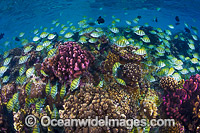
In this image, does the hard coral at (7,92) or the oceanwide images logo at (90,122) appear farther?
the hard coral at (7,92)

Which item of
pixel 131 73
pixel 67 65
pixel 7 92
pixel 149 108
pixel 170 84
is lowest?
pixel 7 92

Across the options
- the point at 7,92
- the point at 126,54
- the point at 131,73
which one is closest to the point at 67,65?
the point at 131,73

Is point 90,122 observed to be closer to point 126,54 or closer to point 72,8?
point 126,54

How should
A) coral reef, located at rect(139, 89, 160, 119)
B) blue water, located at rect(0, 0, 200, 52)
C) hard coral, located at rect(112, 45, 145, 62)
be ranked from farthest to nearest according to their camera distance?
blue water, located at rect(0, 0, 200, 52) < hard coral, located at rect(112, 45, 145, 62) < coral reef, located at rect(139, 89, 160, 119)

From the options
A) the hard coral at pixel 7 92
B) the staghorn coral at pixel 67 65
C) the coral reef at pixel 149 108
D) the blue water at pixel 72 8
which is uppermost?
the staghorn coral at pixel 67 65

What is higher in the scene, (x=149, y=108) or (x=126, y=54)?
(x=126, y=54)

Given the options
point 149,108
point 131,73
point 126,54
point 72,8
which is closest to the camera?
point 149,108

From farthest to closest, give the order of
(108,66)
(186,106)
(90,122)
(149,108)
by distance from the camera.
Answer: (108,66), (186,106), (149,108), (90,122)

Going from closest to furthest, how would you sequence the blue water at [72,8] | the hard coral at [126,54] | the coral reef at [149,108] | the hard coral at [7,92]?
the coral reef at [149,108], the hard coral at [7,92], the hard coral at [126,54], the blue water at [72,8]

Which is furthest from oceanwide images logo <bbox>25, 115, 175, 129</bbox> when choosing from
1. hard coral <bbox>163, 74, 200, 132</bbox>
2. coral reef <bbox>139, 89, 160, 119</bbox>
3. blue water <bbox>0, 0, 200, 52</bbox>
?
blue water <bbox>0, 0, 200, 52</bbox>

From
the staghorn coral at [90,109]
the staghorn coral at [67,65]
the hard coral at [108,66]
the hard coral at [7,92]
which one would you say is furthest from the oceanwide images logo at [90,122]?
the hard coral at [7,92]

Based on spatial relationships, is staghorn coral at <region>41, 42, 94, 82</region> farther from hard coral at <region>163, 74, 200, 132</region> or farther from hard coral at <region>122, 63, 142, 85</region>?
hard coral at <region>163, 74, 200, 132</region>

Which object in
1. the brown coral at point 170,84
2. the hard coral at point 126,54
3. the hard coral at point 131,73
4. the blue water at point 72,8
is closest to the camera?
the hard coral at point 131,73

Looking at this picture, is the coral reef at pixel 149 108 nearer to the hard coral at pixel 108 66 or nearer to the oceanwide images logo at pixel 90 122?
the oceanwide images logo at pixel 90 122
